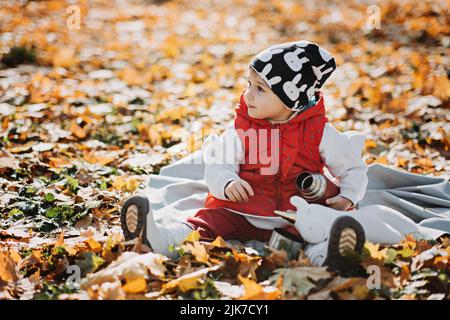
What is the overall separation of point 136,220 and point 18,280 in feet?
1.83

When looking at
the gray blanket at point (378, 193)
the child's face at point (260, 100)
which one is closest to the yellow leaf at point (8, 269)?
the gray blanket at point (378, 193)

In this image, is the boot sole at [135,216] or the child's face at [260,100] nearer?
the boot sole at [135,216]

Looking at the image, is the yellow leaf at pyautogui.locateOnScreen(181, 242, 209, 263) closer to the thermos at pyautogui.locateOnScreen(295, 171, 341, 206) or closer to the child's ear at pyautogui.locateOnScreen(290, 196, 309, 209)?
the child's ear at pyautogui.locateOnScreen(290, 196, 309, 209)

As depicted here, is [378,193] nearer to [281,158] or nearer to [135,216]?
[281,158]

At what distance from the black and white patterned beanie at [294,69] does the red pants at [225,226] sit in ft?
2.01

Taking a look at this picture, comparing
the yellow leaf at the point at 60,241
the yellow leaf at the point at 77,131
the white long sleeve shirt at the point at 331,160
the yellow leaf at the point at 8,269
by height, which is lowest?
the yellow leaf at the point at 8,269

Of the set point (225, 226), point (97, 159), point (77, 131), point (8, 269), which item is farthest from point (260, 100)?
point (77, 131)

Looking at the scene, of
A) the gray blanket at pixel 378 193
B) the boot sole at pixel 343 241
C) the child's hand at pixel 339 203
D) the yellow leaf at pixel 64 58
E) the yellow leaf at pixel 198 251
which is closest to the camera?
the boot sole at pixel 343 241

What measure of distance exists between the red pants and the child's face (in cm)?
51

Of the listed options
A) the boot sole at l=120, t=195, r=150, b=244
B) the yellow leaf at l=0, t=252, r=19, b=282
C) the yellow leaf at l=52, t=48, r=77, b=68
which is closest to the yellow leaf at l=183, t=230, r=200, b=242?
the boot sole at l=120, t=195, r=150, b=244

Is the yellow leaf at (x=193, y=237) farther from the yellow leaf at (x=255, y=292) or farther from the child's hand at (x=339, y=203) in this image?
the child's hand at (x=339, y=203)

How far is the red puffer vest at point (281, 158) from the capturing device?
324 centimetres

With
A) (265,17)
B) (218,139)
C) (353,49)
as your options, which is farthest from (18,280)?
(265,17)

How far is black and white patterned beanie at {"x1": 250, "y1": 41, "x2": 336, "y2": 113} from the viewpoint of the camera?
3141 millimetres
